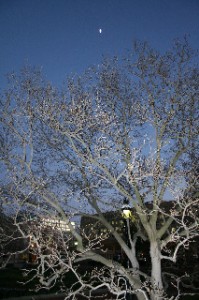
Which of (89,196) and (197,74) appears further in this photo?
(197,74)

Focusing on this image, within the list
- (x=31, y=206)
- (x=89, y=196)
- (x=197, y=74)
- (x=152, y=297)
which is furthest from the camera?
Result: (x=197, y=74)

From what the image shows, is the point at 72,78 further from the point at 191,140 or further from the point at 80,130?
the point at 191,140

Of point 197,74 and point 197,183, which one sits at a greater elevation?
point 197,74

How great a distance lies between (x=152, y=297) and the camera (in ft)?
29.6

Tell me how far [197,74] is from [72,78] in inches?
174

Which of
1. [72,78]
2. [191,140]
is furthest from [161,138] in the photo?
[72,78]

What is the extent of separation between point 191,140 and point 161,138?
105 cm

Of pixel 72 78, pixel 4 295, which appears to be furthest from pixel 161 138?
pixel 4 295

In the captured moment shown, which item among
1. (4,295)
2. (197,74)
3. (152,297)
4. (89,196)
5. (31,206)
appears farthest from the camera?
(4,295)

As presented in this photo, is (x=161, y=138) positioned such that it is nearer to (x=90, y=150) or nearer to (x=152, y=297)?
(x=90, y=150)

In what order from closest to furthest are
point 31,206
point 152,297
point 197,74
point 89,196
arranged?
point 152,297 < point 31,206 < point 89,196 < point 197,74

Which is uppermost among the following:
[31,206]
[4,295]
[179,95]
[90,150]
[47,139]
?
[179,95]

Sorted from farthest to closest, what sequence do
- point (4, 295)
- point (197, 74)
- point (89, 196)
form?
point (4, 295), point (197, 74), point (89, 196)

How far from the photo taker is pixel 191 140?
10766mm
